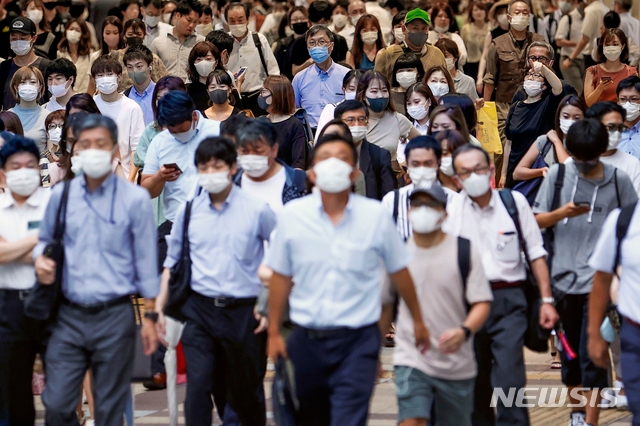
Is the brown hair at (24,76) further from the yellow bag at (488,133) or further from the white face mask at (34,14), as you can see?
the white face mask at (34,14)

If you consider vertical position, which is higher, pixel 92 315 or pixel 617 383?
pixel 92 315

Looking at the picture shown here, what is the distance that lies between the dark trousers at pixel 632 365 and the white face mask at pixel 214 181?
221cm

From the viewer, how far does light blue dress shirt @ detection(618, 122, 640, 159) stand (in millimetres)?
10016

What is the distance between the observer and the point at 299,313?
20.7ft

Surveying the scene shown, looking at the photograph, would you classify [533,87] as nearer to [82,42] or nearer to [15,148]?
[15,148]

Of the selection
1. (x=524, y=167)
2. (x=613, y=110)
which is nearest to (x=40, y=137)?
(x=524, y=167)

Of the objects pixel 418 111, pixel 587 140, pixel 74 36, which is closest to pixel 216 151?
pixel 587 140

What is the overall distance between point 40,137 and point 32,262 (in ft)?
13.5

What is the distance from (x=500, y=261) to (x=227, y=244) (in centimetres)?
149

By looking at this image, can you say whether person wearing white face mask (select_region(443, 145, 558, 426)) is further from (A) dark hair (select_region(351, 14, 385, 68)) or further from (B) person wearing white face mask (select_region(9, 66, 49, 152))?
(A) dark hair (select_region(351, 14, 385, 68))

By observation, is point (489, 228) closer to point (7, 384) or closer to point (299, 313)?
point (299, 313)

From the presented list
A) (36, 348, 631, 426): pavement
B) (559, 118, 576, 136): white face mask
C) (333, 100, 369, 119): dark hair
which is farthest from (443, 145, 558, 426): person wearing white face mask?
(333, 100, 369, 119): dark hair

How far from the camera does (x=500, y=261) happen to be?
730 cm

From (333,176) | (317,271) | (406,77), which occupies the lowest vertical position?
(317,271)
